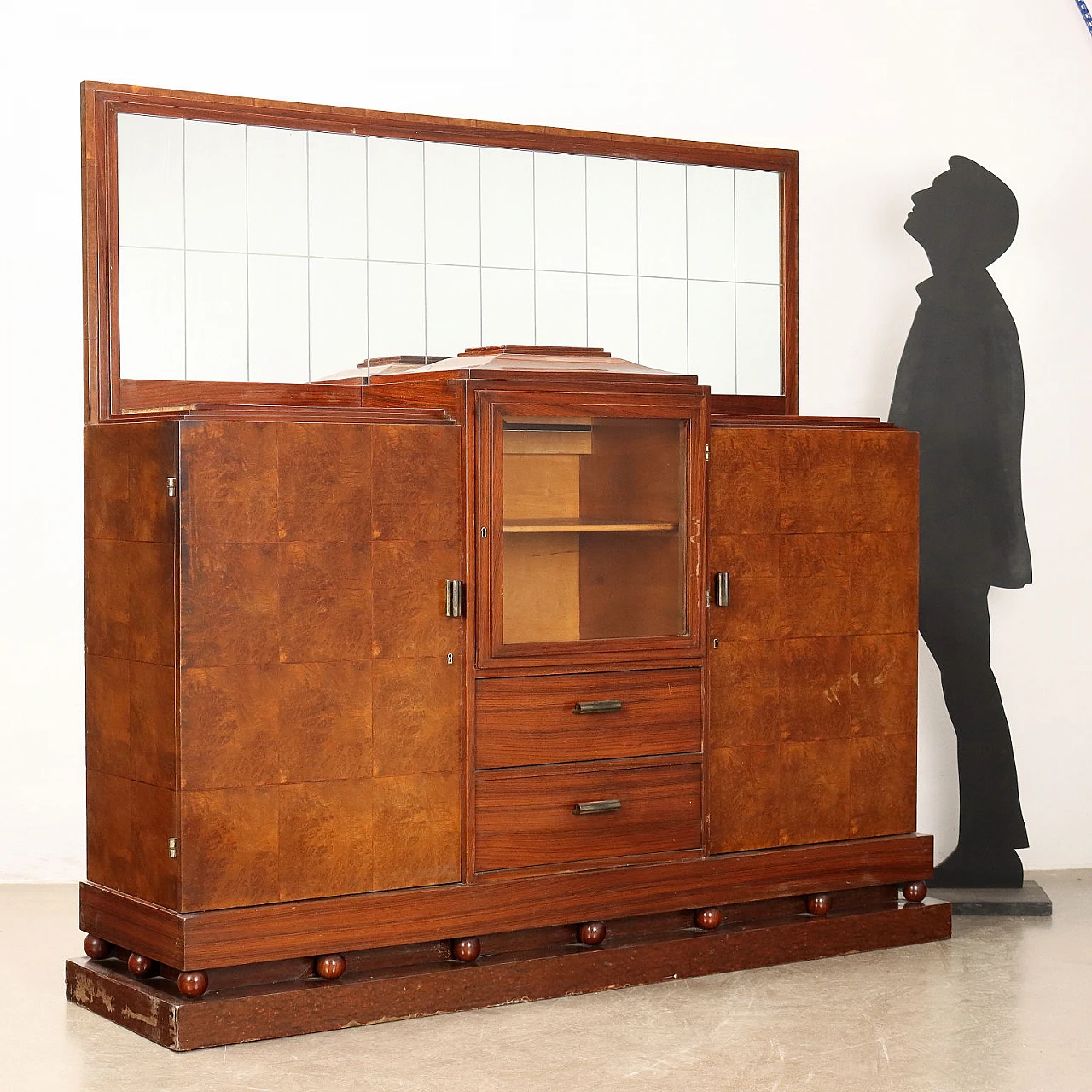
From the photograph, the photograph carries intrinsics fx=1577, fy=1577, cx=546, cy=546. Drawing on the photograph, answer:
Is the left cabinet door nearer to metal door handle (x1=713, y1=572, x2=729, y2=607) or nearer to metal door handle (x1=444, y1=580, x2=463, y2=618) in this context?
metal door handle (x1=444, y1=580, x2=463, y2=618)

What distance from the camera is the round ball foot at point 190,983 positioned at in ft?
10.4

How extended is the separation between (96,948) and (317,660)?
84cm

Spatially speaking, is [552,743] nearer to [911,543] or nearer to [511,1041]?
[511,1041]

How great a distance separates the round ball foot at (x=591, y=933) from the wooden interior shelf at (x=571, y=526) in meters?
0.91

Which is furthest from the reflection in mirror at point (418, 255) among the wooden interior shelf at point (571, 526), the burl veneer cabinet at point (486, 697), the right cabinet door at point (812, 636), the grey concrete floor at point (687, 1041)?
the grey concrete floor at point (687, 1041)

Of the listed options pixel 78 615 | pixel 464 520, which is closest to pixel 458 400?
pixel 464 520

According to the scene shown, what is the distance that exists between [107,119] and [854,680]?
7.38 ft

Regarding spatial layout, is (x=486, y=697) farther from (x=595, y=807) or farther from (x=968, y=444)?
(x=968, y=444)

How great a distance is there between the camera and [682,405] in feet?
12.3

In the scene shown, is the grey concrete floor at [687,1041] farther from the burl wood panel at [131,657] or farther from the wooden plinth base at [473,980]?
the burl wood panel at [131,657]

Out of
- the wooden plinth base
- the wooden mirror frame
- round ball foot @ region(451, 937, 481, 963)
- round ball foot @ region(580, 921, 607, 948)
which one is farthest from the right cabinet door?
the wooden mirror frame

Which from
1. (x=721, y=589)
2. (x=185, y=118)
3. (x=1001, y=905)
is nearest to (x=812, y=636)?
(x=721, y=589)

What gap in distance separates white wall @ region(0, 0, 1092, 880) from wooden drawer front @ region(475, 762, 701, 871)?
158 cm

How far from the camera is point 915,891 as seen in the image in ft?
13.4
